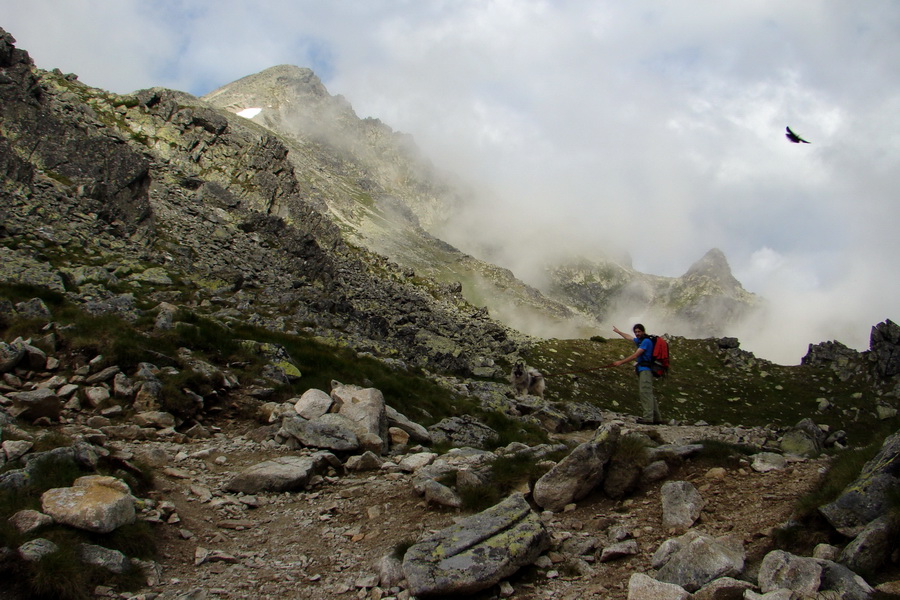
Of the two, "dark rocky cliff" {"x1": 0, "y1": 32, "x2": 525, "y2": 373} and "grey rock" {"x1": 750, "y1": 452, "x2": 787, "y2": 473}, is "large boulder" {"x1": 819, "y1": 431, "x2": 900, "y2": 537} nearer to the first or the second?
"grey rock" {"x1": 750, "y1": 452, "x2": 787, "y2": 473}

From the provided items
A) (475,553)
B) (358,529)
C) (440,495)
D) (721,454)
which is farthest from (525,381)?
(475,553)

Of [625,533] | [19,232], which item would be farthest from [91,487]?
[19,232]

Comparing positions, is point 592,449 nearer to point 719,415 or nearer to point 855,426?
point 719,415

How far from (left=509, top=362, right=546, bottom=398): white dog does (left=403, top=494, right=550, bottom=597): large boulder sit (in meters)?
22.0

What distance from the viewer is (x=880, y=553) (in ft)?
14.9

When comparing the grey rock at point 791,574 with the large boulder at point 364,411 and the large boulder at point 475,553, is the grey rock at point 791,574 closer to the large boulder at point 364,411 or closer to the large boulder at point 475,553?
the large boulder at point 475,553

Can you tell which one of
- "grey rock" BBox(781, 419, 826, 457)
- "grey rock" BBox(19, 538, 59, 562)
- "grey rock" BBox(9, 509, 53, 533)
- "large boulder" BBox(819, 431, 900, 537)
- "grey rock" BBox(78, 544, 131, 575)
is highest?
"grey rock" BBox(781, 419, 826, 457)

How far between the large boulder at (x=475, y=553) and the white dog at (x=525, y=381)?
21961 millimetres

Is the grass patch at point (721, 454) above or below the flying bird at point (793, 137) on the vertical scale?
below

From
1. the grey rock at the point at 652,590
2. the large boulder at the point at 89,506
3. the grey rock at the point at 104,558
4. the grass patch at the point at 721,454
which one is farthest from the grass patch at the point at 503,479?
the large boulder at the point at 89,506

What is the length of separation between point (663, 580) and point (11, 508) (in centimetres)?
716

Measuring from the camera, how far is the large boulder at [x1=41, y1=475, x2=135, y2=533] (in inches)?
225

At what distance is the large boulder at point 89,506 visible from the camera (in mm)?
5719

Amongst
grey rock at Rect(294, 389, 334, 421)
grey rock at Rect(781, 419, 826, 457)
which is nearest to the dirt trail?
grey rock at Rect(294, 389, 334, 421)
